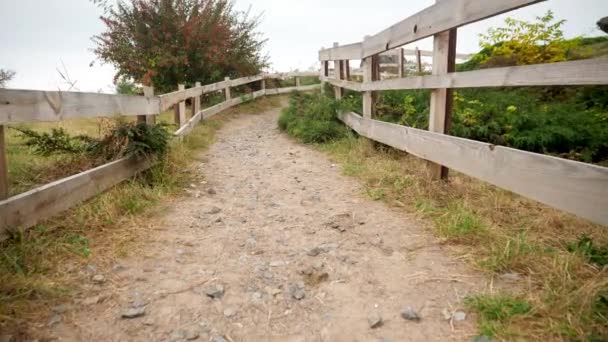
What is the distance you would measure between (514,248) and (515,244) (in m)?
0.08

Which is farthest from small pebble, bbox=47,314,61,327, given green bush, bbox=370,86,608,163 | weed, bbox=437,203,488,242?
green bush, bbox=370,86,608,163

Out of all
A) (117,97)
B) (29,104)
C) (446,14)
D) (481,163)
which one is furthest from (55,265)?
(446,14)

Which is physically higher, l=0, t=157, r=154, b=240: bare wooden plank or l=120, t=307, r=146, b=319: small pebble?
l=0, t=157, r=154, b=240: bare wooden plank

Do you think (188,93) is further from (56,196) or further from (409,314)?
(409,314)

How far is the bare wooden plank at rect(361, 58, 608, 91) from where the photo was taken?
1997 millimetres

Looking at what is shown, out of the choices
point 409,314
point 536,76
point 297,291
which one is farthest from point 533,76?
point 297,291

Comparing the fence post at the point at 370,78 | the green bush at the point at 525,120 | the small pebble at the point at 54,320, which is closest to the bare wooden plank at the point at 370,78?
the fence post at the point at 370,78

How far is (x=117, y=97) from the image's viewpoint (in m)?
3.76

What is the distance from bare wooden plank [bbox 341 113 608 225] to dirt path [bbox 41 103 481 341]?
0.66 m

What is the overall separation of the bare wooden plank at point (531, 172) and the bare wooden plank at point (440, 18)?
0.98 metres

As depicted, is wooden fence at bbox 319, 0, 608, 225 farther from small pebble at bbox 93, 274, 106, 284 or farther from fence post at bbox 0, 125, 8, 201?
fence post at bbox 0, 125, 8, 201

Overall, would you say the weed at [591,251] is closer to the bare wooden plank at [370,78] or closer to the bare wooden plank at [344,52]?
the bare wooden plank at [370,78]

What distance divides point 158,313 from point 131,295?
267mm

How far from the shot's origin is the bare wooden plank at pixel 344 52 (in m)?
6.29
